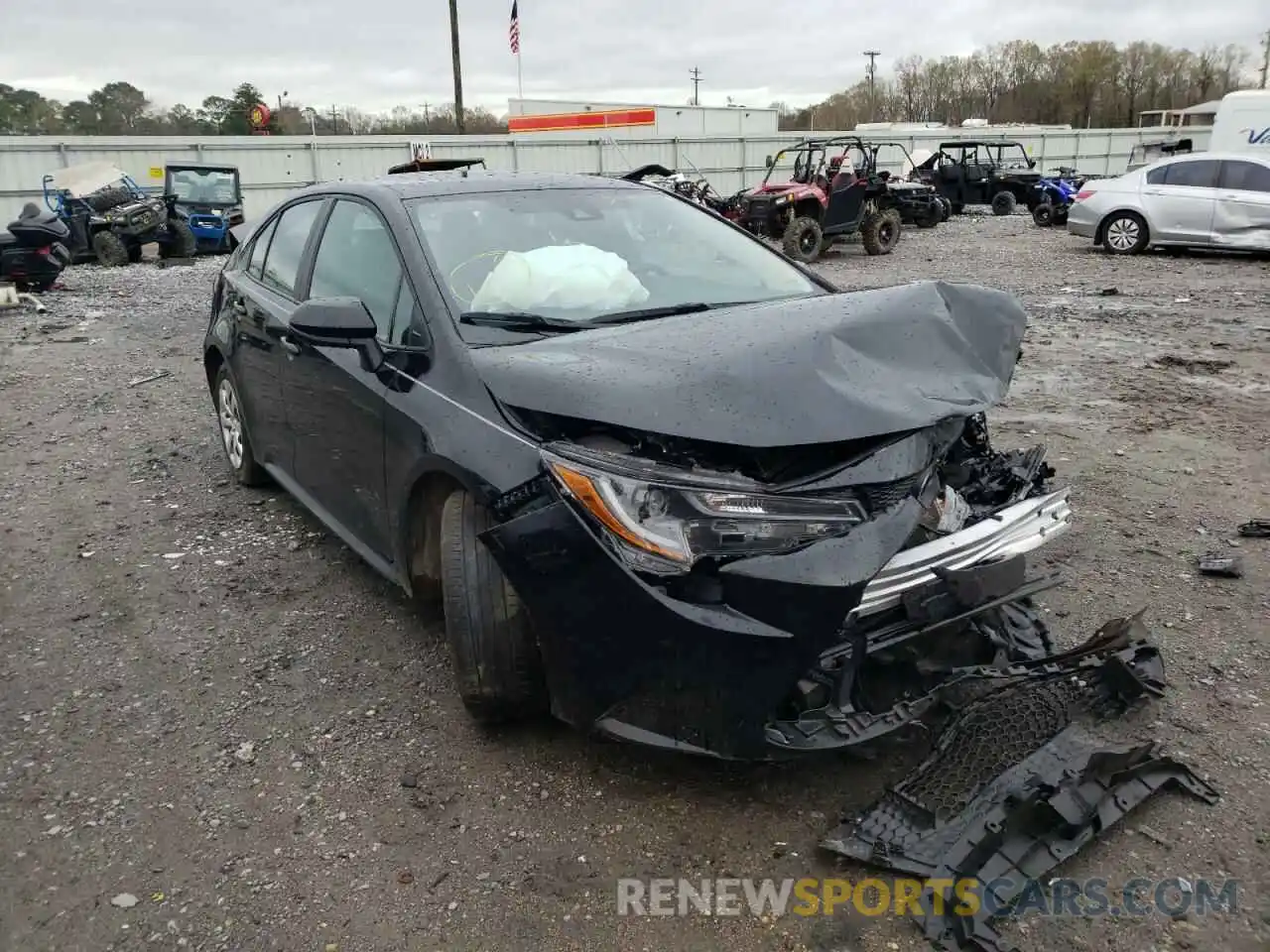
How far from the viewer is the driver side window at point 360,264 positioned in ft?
10.7

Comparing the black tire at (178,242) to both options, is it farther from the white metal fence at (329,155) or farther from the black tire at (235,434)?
the black tire at (235,434)

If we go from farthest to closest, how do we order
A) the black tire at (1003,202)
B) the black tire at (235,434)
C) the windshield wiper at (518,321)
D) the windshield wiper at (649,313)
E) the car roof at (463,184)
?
the black tire at (1003,202) → the black tire at (235,434) → the car roof at (463,184) → the windshield wiper at (649,313) → the windshield wiper at (518,321)

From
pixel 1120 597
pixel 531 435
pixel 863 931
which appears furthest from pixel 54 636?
pixel 1120 597

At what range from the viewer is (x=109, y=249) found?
669 inches

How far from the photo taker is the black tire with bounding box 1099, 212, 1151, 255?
14812mm

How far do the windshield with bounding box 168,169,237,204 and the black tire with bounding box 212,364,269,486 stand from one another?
49.9ft

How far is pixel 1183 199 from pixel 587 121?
25844mm

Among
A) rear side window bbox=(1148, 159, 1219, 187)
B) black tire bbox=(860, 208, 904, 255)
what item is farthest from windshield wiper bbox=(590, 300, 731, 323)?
black tire bbox=(860, 208, 904, 255)

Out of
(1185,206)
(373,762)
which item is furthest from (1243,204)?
(373,762)

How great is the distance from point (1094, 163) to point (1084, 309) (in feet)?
98.8

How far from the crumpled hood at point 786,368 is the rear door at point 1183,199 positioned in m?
13.6

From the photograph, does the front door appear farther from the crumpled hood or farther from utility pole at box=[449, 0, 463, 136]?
utility pole at box=[449, 0, 463, 136]

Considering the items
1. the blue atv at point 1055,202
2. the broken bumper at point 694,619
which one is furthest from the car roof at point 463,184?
the blue atv at point 1055,202

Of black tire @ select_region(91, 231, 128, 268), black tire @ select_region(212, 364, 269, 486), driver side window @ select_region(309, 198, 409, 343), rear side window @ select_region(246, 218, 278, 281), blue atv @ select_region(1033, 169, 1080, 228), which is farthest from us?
blue atv @ select_region(1033, 169, 1080, 228)
